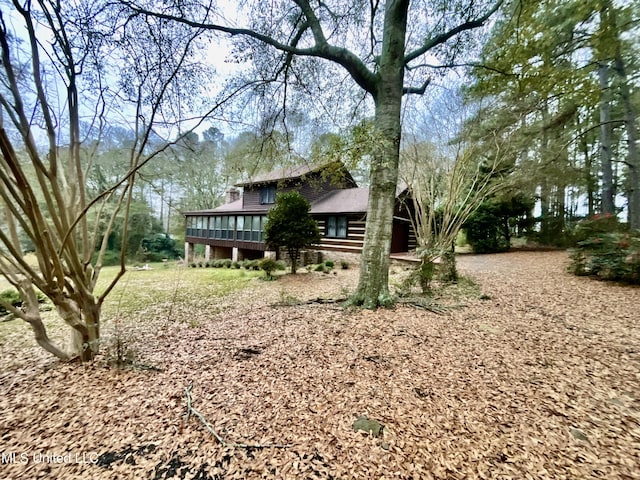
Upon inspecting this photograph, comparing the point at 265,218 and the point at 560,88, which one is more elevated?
the point at 560,88

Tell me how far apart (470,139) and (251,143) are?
604cm

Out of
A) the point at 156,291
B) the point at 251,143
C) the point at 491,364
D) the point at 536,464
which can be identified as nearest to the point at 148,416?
the point at 536,464

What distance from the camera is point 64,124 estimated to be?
3.01 m

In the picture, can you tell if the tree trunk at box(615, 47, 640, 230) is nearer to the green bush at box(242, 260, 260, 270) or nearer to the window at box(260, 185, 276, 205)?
the green bush at box(242, 260, 260, 270)

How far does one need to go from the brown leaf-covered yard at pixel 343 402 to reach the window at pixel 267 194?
12365 millimetres

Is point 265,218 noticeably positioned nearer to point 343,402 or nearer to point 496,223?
point 496,223

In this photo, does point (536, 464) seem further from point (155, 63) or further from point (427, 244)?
point (155, 63)

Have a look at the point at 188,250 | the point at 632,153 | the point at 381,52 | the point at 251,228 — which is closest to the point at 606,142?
the point at 632,153

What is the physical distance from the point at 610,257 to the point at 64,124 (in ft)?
32.6

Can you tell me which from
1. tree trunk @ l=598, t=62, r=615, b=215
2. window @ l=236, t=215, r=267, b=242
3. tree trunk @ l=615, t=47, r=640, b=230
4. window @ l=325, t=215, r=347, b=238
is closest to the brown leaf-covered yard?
tree trunk @ l=615, t=47, r=640, b=230

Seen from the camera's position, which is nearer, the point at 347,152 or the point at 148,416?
the point at 148,416

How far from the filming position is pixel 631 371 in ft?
7.80

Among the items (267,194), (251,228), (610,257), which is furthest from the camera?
(267,194)

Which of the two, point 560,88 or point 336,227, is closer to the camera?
point 560,88
